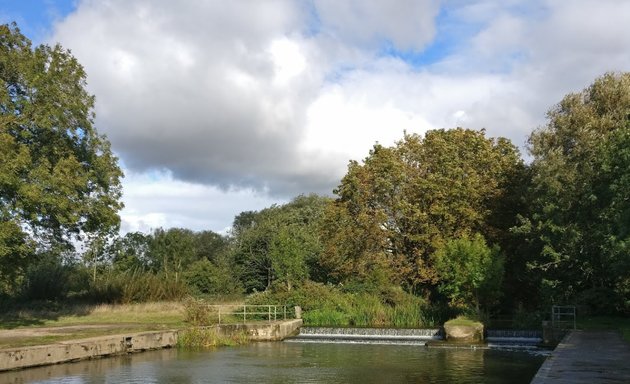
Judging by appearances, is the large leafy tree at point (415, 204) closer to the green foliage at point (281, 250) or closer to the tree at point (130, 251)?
the green foliage at point (281, 250)

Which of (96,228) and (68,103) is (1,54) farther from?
(96,228)

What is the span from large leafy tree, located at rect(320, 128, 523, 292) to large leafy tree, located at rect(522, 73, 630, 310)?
4361 mm

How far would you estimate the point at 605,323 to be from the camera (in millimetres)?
Answer: 25906

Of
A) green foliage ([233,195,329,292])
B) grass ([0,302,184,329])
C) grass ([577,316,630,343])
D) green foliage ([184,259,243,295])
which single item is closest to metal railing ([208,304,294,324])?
→ green foliage ([233,195,329,292])

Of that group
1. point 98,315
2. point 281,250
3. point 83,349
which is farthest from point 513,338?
point 98,315

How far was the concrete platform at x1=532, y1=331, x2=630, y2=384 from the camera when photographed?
12.5 m

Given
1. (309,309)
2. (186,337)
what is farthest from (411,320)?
(186,337)

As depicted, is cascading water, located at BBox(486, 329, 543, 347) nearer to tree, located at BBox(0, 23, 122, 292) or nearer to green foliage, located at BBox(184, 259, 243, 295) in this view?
tree, located at BBox(0, 23, 122, 292)

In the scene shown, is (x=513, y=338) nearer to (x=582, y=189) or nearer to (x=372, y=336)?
(x=372, y=336)

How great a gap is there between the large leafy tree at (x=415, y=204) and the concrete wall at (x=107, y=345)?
1004 cm

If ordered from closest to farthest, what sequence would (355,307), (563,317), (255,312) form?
(563,317)
(255,312)
(355,307)

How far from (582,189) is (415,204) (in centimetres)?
1115

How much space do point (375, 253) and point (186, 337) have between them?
650 inches

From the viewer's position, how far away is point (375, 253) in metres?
39.3
